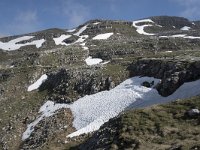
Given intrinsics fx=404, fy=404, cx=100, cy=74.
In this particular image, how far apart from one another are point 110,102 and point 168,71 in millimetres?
11476

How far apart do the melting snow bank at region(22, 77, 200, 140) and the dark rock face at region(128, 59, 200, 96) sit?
5.46 ft

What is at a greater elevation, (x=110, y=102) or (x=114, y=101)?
(x=114, y=101)

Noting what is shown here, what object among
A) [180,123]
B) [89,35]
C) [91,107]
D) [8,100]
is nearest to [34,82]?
[8,100]

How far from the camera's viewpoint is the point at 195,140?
36500 mm

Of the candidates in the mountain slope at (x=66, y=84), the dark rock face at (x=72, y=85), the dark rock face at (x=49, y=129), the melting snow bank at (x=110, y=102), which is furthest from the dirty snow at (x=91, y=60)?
the dark rock face at (x=49, y=129)

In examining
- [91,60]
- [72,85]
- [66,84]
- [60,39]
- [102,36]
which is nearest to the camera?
[72,85]

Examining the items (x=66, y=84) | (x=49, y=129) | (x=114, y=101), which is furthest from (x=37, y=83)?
(x=114, y=101)

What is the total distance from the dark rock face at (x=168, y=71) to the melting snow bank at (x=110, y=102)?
1665 millimetres

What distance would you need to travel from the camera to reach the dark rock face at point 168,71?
63037 millimetres

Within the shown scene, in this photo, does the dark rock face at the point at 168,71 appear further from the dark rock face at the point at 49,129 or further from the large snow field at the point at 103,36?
the large snow field at the point at 103,36

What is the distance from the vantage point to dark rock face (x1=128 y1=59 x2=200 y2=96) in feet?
207

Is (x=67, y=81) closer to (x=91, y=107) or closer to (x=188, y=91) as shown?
(x=91, y=107)

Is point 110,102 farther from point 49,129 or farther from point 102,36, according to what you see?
point 102,36

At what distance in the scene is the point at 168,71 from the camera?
231 feet
